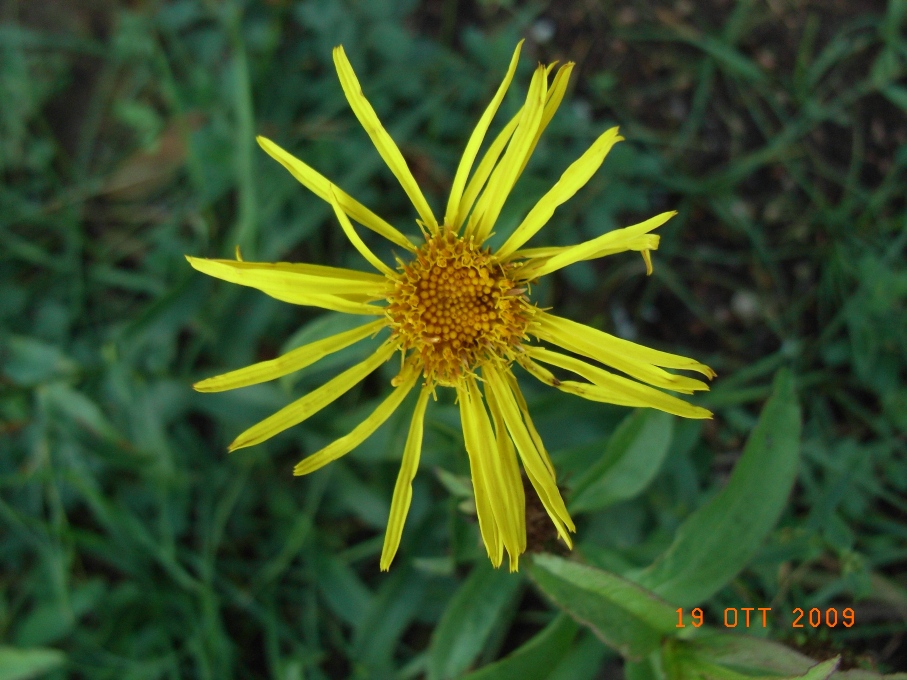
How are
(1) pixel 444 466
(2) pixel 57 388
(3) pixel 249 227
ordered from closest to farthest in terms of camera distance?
1. (1) pixel 444 466
2. (3) pixel 249 227
3. (2) pixel 57 388

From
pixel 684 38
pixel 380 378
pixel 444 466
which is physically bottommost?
pixel 444 466

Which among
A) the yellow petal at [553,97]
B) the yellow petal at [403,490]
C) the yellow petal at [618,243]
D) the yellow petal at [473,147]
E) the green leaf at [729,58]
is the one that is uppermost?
the green leaf at [729,58]

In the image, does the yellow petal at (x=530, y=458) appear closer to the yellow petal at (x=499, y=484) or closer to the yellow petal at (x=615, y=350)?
the yellow petal at (x=499, y=484)

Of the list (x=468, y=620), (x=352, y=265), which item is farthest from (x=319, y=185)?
(x=468, y=620)

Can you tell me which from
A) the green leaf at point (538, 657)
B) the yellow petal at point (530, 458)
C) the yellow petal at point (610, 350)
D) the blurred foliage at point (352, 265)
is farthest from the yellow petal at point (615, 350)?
the green leaf at point (538, 657)

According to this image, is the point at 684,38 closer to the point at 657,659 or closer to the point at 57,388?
the point at 657,659

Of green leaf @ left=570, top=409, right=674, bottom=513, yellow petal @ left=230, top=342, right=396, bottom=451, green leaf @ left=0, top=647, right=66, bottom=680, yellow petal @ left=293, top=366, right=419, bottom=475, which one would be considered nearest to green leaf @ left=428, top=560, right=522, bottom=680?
green leaf @ left=570, top=409, right=674, bottom=513

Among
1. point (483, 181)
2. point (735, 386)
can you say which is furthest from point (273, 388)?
point (735, 386)
